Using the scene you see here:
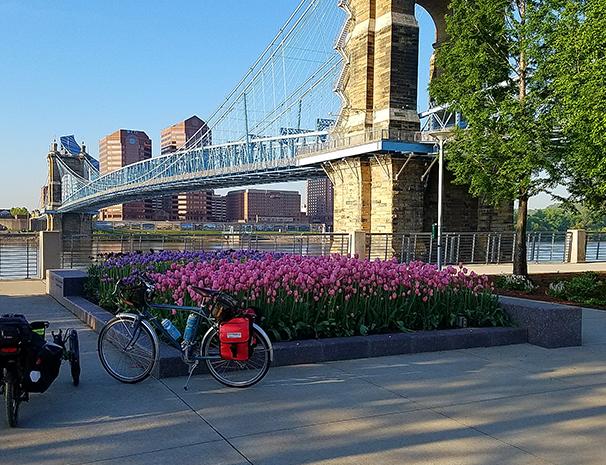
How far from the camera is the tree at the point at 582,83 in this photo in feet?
36.2

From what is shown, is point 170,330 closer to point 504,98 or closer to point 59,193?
point 504,98

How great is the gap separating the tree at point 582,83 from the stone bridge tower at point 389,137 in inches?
473

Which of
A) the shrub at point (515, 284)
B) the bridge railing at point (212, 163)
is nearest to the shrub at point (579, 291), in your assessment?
the shrub at point (515, 284)

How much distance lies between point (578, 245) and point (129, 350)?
20205 mm

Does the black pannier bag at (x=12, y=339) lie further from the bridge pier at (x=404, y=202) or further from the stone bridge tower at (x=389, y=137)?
the stone bridge tower at (x=389, y=137)

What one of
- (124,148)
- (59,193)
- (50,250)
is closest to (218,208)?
(124,148)

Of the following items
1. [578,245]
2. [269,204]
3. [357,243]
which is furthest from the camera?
[269,204]

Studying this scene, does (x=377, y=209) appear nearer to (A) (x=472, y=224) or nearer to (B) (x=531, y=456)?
(A) (x=472, y=224)

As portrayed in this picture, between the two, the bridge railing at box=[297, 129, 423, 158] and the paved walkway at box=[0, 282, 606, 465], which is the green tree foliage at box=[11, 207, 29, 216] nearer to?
the bridge railing at box=[297, 129, 423, 158]

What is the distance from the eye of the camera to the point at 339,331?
6.50 meters

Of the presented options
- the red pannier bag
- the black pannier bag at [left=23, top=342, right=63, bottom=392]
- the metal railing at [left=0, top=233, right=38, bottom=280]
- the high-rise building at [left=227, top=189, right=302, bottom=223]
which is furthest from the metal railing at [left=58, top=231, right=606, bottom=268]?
the high-rise building at [left=227, top=189, right=302, bottom=223]

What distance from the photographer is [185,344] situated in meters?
5.15

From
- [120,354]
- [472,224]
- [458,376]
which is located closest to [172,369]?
[120,354]

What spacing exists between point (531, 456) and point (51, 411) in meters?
3.37
